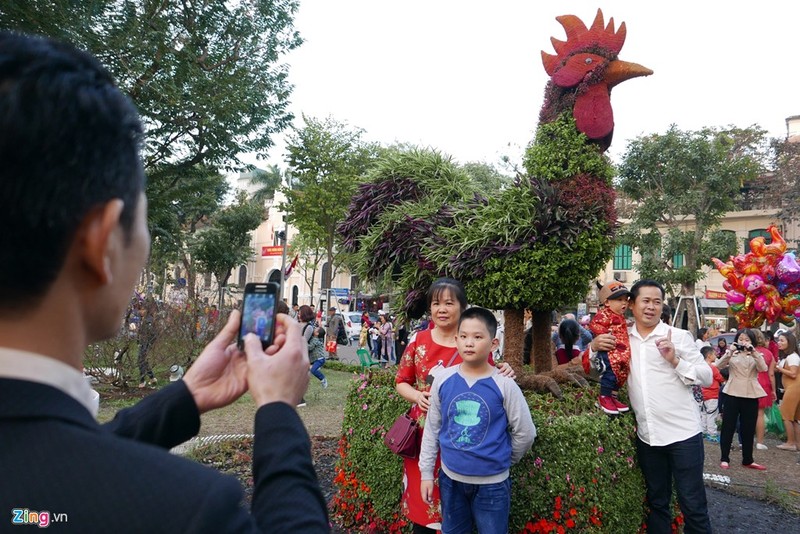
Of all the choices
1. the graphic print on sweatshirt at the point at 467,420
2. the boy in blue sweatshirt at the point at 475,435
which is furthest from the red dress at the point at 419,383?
the graphic print on sweatshirt at the point at 467,420

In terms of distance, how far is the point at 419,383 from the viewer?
3.85 meters

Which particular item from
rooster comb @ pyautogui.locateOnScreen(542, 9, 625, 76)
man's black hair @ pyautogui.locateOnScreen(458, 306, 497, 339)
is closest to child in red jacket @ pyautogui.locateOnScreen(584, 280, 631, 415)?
man's black hair @ pyautogui.locateOnScreen(458, 306, 497, 339)

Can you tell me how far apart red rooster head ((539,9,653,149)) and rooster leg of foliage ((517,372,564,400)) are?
184 centimetres

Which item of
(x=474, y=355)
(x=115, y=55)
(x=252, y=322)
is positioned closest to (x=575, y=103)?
(x=474, y=355)

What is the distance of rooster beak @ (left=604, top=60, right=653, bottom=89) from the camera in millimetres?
4266

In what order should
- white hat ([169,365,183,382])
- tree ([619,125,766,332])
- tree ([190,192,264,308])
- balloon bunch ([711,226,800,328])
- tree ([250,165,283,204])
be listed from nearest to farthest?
balloon bunch ([711,226,800,328]) < white hat ([169,365,183,382]) < tree ([619,125,766,332]) < tree ([190,192,264,308]) < tree ([250,165,283,204])

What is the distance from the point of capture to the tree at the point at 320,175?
19953 mm

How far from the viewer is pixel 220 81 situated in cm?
962

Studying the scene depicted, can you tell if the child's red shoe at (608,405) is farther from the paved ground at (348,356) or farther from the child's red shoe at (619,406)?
the paved ground at (348,356)

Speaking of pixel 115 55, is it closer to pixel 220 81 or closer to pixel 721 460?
pixel 220 81

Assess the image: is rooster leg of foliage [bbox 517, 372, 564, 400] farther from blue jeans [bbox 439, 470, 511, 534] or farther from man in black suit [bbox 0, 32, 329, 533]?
man in black suit [bbox 0, 32, 329, 533]

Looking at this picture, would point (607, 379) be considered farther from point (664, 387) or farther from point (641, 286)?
point (641, 286)

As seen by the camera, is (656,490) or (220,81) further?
(220,81)

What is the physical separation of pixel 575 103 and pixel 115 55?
265 inches
